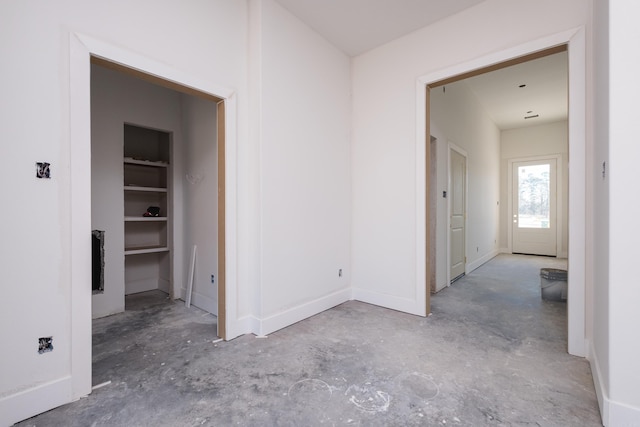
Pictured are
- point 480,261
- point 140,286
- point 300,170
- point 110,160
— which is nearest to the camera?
point 300,170

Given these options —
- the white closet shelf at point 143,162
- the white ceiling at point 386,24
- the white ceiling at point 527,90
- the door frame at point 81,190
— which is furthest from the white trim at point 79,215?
the white ceiling at point 527,90

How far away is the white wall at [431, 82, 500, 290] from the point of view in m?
4.26

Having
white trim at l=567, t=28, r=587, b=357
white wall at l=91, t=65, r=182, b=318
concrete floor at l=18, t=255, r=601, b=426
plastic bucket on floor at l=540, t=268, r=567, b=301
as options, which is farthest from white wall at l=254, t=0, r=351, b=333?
plastic bucket on floor at l=540, t=268, r=567, b=301

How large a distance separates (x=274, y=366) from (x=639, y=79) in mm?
2762

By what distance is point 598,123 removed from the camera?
6.24 ft

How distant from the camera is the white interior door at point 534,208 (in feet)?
23.6

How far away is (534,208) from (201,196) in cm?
801

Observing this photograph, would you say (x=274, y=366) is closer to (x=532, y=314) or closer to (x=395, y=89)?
(x=532, y=314)

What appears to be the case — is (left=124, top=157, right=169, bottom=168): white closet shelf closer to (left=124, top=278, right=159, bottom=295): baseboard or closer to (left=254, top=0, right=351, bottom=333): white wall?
(left=124, top=278, right=159, bottom=295): baseboard

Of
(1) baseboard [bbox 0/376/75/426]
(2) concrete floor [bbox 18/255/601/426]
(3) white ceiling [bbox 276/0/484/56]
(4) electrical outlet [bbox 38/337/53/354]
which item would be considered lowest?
(2) concrete floor [bbox 18/255/601/426]

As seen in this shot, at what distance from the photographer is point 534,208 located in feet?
→ 24.3

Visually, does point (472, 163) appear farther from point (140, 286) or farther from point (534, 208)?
point (140, 286)

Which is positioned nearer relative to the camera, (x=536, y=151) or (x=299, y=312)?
(x=299, y=312)

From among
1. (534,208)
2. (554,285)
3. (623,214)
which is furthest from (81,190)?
(534,208)
